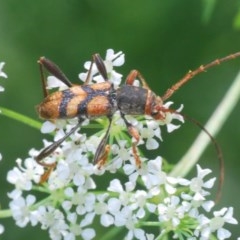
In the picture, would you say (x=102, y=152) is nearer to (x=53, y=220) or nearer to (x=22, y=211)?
(x=53, y=220)

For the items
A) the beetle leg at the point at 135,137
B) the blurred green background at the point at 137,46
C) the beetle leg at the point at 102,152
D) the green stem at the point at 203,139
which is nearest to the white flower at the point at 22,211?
the beetle leg at the point at 102,152

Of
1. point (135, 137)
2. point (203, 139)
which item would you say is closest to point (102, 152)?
point (135, 137)

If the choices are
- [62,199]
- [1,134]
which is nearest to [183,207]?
[62,199]

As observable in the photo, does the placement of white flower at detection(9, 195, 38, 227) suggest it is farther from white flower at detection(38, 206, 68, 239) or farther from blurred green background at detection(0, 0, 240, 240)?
blurred green background at detection(0, 0, 240, 240)

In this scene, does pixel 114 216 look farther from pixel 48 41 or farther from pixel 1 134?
pixel 48 41

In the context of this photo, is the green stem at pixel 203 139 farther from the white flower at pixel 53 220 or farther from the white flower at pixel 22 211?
the white flower at pixel 22 211

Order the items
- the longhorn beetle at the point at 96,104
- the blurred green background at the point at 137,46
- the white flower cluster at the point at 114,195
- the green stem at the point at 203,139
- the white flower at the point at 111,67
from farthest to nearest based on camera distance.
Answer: the blurred green background at the point at 137,46 → the green stem at the point at 203,139 → the white flower at the point at 111,67 → the longhorn beetle at the point at 96,104 → the white flower cluster at the point at 114,195

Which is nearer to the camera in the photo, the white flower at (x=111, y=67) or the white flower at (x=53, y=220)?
the white flower at (x=53, y=220)
